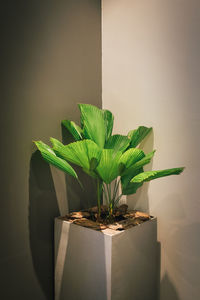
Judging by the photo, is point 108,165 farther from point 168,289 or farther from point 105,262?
point 168,289

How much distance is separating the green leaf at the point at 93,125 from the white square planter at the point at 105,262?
47 cm

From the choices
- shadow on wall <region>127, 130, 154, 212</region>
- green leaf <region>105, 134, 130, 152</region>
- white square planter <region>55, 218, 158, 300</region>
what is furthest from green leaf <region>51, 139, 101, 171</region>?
shadow on wall <region>127, 130, 154, 212</region>

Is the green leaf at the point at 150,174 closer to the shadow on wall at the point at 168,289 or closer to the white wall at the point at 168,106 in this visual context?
the white wall at the point at 168,106

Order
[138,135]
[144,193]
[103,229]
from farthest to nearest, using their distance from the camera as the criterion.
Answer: [144,193], [138,135], [103,229]

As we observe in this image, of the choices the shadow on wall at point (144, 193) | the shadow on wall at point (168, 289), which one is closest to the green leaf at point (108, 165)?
the shadow on wall at point (144, 193)

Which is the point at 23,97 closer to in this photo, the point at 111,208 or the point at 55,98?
the point at 55,98

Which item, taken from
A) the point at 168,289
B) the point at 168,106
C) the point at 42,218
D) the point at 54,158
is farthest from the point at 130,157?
the point at 168,289

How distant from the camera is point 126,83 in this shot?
173 cm

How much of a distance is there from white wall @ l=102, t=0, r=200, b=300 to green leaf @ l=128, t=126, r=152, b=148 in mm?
96

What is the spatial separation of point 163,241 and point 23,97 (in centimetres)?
116

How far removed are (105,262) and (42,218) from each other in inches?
17.6

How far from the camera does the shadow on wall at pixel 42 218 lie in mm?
1425

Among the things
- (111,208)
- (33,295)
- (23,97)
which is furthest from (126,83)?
(33,295)

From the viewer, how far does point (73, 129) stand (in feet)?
4.87
